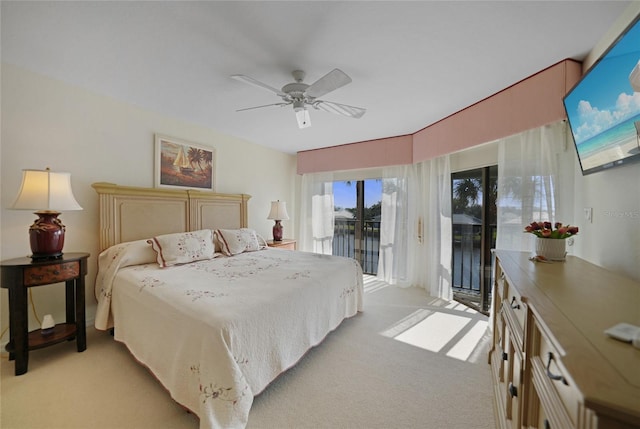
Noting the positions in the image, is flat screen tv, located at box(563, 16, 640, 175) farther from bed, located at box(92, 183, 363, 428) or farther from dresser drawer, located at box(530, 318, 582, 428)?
bed, located at box(92, 183, 363, 428)

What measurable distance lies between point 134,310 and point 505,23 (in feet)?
11.1

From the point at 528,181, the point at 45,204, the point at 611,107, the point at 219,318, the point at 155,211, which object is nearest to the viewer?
the point at 611,107

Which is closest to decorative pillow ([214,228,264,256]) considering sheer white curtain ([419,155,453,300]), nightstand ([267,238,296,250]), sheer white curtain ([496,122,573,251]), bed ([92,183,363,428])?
bed ([92,183,363,428])

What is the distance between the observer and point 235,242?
3318mm

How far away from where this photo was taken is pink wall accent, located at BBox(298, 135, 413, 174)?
4.01 m

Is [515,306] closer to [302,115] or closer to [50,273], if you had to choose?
[302,115]

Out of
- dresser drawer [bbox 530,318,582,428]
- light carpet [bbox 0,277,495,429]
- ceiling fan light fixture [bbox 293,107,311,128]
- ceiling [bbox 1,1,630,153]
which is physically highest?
ceiling [bbox 1,1,630,153]

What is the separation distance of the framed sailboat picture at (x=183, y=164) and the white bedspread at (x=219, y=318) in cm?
113

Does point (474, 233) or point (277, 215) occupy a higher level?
point (277, 215)

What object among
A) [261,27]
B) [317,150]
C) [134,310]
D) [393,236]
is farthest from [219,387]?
[317,150]

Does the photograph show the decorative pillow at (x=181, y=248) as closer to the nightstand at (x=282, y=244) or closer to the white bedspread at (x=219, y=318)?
the white bedspread at (x=219, y=318)

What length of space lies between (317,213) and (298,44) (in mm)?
3396

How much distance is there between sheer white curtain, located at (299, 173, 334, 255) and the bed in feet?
5.21

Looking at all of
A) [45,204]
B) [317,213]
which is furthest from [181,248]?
[317,213]
